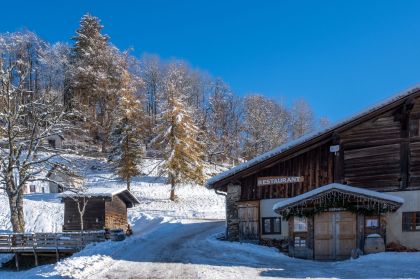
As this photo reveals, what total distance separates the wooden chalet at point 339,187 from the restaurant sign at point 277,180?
5 cm

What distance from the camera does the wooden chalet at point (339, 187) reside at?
2064 cm

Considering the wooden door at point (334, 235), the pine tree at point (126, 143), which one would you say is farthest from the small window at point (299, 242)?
the pine tree at point (126, 143)

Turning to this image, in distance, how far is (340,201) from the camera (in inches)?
819

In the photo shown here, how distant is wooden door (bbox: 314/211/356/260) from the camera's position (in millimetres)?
20609

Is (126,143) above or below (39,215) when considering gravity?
above

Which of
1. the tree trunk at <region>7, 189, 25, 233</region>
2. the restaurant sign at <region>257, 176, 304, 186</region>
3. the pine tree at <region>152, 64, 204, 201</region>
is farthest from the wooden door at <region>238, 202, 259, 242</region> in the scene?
the pine tree at <region>152, 64, 204, 201</region>

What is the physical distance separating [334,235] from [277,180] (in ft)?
14.9

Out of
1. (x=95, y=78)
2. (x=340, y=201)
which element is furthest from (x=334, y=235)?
(x=95, y=78)

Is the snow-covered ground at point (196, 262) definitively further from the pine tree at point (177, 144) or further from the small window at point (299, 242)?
the pine tree at point (177, 144)

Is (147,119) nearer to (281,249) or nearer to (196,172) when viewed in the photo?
(196,172)

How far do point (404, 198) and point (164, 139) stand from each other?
2843 centimetres

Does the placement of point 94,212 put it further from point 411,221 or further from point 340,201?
point 411,221

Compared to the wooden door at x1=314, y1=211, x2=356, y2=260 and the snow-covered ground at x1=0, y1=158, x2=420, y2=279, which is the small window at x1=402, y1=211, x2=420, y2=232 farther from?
the wooden door at x1=314, y1=211, x2=356, y2=260

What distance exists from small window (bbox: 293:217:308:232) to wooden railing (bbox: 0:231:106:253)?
36.7 feet
